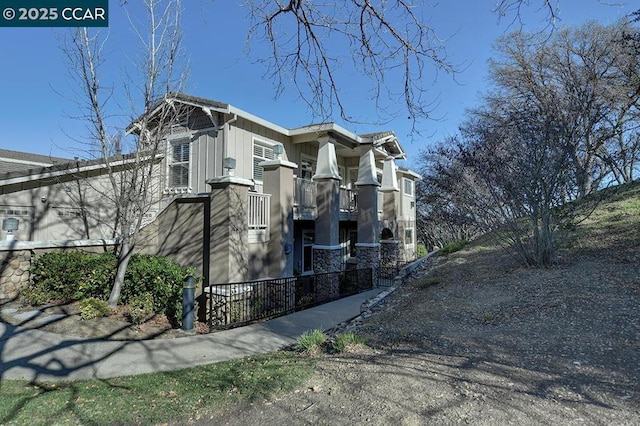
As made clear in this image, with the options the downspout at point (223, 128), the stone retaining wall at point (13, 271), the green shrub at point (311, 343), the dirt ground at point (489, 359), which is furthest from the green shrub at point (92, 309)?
the downspout at point (223, 128)

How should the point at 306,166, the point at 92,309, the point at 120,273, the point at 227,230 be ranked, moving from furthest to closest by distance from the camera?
the point at 306,166 → the point at 227,230 → the point at 120,273 → the point at 92,309

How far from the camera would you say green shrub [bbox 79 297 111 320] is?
686cm

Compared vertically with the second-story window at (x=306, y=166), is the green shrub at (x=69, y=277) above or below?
below

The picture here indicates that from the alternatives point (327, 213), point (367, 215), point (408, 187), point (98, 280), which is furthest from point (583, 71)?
point (98, 280)

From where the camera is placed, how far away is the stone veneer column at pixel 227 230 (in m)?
8.29

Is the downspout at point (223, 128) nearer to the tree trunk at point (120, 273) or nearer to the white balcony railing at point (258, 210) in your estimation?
the white balcony railing at point (258, 210)

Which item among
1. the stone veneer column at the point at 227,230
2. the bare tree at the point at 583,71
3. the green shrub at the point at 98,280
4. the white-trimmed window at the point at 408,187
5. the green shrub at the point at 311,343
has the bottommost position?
the green shrub at the point at 311,343

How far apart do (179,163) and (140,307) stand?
535cm

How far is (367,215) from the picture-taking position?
48.0ft

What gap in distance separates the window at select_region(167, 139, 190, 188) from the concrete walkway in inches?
240

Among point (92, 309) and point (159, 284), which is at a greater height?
point (159, 284)

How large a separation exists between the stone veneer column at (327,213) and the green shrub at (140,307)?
5873mm

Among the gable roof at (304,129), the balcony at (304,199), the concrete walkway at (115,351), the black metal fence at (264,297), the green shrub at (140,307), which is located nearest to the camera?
the concrete walkway at (115,351)

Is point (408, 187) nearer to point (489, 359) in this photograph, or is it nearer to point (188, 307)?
point (188, 307)
